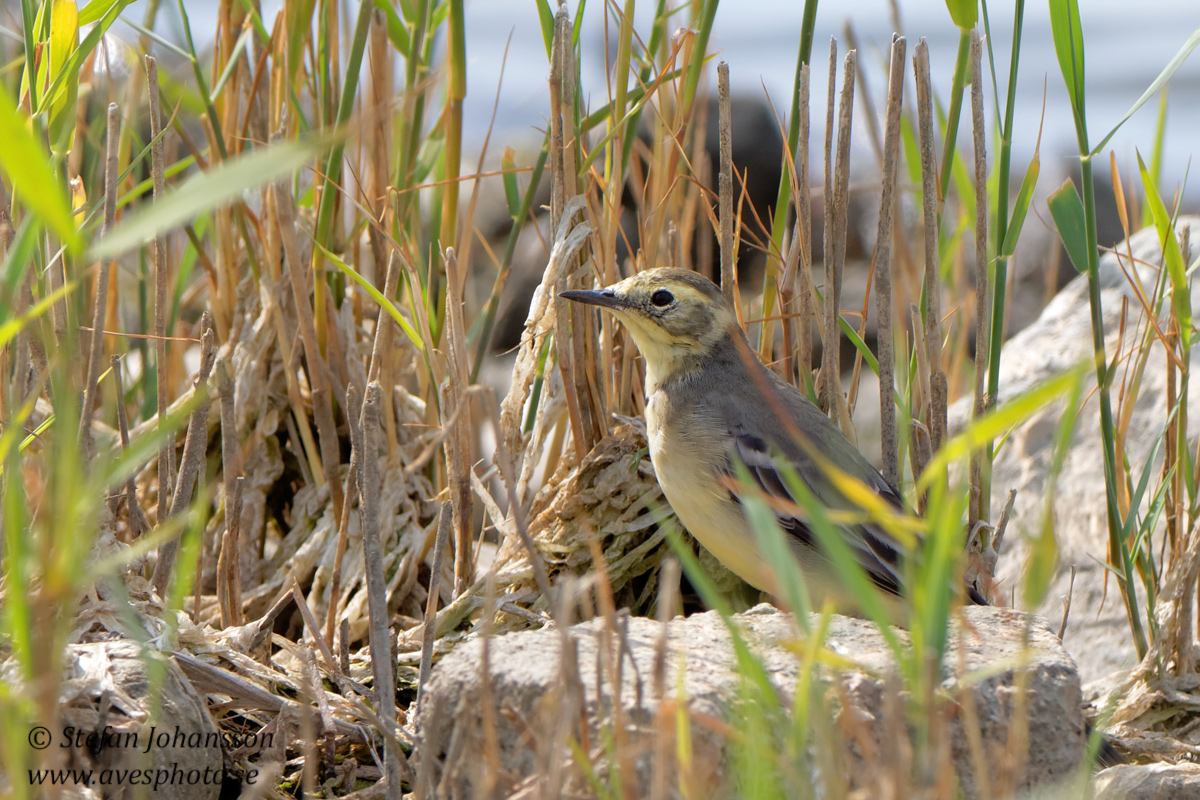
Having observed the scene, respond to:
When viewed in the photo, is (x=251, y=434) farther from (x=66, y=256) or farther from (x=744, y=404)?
(x=744, y=404)

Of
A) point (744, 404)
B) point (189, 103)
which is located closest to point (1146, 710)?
point (744, 404)

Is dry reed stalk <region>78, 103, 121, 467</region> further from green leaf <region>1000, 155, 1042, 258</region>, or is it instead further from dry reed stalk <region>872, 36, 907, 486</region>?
green leaf <region>1000, 155, 1042, 258</region>

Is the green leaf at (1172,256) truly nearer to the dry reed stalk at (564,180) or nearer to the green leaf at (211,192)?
the dry reed stalk at (564,180)

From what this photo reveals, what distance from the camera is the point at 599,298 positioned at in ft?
11.8

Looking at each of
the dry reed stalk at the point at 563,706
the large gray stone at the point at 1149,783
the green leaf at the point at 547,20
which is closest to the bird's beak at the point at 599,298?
the green leaf at the point at 547,20

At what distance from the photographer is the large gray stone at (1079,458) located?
4.66 m

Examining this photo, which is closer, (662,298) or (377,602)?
(377,602)

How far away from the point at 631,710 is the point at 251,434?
2.46 metres

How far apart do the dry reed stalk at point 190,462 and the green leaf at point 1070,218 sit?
2.39m

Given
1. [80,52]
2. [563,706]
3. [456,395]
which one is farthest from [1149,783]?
[80,52]

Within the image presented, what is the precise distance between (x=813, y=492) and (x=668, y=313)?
0.76m

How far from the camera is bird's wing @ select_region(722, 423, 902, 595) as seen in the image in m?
3.68

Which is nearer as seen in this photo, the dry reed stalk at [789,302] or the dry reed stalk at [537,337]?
the dry reed stalk at [537,337]

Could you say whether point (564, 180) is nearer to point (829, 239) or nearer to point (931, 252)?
point (829, 239)
